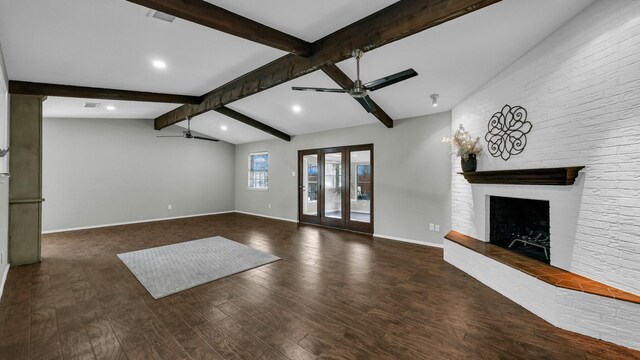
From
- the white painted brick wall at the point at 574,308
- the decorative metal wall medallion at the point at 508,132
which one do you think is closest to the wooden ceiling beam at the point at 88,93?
the decorative metal wall medallion at the point at 508,132

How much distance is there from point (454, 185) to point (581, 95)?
7.72ft

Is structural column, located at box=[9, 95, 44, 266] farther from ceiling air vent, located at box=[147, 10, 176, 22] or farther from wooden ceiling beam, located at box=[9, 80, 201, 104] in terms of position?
ceiling air vent, located at box=[147, 10, 176, 22]

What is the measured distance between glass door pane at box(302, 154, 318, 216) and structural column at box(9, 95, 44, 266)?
5.28 meters

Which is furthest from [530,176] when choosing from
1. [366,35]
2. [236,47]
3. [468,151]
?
[236,47]

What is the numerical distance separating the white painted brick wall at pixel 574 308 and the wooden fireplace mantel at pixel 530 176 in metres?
1.02

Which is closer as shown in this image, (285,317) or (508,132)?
(285,317)

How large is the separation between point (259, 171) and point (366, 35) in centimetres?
686

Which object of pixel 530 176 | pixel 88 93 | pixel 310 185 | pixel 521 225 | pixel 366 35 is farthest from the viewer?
pixel 310 185

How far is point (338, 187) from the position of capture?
6.86 meters

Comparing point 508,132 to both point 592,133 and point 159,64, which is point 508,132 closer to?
point 592,133

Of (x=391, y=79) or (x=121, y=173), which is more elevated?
(x=391, y=79)

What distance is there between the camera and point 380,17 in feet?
8.98

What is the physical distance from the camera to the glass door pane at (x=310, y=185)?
740 centimetres

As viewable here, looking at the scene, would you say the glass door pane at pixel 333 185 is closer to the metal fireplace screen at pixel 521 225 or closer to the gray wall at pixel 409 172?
the gray wall at pixel 409 172
